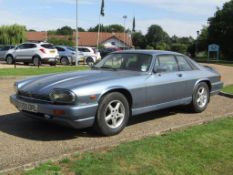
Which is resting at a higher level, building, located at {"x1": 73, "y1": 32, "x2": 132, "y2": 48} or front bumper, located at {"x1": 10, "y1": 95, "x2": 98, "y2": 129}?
building, located at {"x1": 73, "y1": 32, "x2": 132, "y2": 48}

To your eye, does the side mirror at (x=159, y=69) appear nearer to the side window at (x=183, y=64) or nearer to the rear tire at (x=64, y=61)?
the side window at (x=183, y=64)

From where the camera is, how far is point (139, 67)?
7805 millimetres

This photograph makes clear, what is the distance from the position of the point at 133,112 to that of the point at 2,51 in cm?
2918

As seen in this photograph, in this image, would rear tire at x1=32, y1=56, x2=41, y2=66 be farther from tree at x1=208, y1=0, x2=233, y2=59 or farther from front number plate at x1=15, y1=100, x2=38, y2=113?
tree at x1=208, y1=0, x2=233, y2=59

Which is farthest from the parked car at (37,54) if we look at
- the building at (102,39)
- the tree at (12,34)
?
the building at (102,39)

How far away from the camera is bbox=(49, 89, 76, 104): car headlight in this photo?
630 cm

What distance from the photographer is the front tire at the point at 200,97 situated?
8977 millimetres

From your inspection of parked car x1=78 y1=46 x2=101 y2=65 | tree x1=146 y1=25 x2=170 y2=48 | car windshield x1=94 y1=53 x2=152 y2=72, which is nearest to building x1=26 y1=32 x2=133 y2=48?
tree x1=146 y1=25 x2=170 y2=48

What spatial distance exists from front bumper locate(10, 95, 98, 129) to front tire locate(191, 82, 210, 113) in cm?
313

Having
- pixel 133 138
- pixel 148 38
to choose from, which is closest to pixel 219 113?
pixel 133 138

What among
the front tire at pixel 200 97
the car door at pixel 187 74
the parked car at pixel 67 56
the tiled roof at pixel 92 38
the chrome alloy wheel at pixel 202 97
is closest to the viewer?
the car door at pixel 187 74

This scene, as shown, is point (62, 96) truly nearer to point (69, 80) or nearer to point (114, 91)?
point (69, 80)

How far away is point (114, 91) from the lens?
6.91 meters

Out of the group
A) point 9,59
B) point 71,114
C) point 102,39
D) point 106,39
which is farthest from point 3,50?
point 102,39
